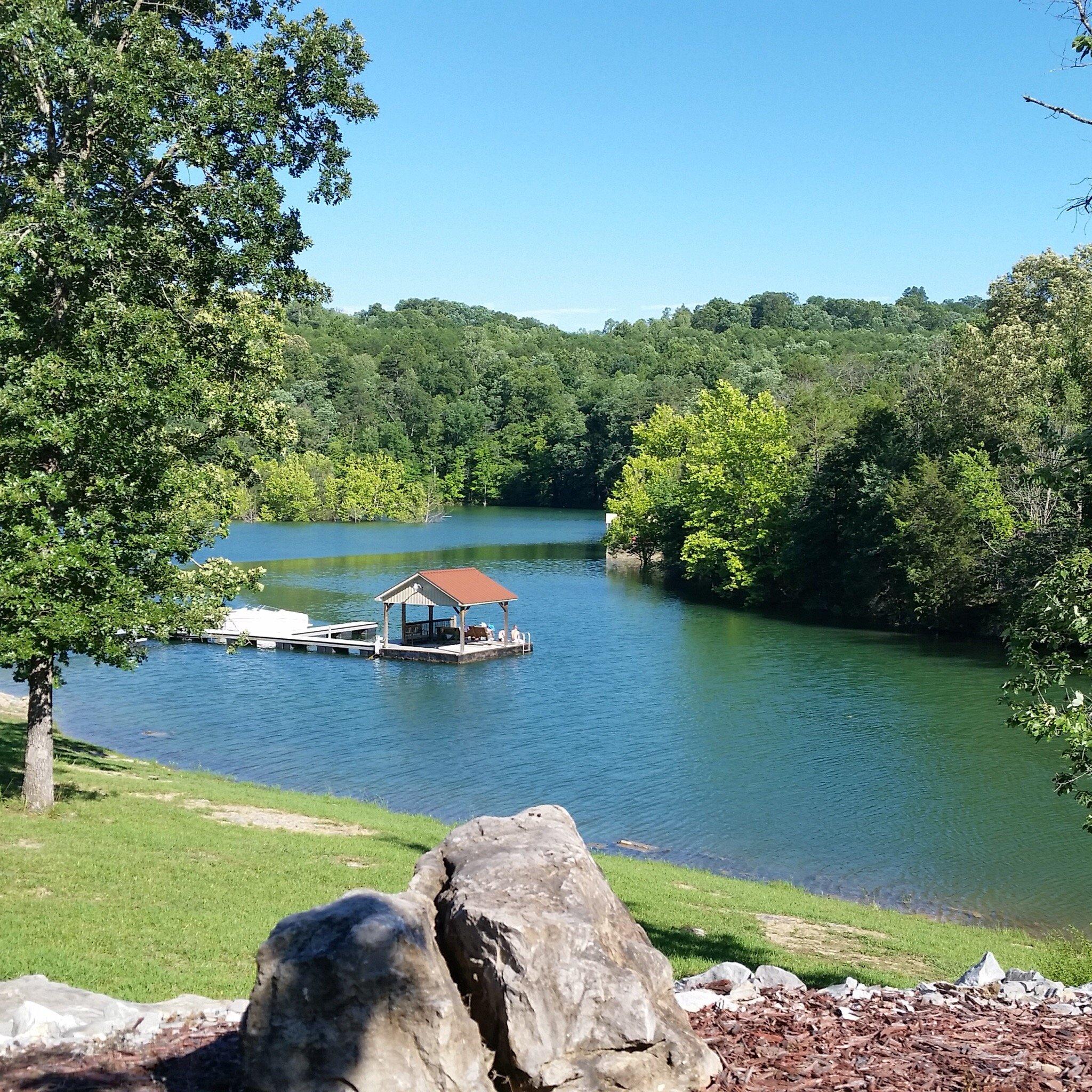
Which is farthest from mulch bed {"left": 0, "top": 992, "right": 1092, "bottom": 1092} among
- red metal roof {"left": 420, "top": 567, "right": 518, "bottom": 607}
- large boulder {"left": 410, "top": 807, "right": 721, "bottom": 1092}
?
red metal roof {"left": 420, "top": 567, "right": 518, "bottom": 607}

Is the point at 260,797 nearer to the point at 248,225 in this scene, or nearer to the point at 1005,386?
the point at 248,225

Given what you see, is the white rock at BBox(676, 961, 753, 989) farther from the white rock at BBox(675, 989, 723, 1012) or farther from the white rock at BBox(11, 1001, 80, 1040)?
the white rock at BBox(11, 1001, 80, 1040)

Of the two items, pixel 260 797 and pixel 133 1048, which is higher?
pixel 133 1048

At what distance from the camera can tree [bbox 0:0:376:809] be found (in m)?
13.8

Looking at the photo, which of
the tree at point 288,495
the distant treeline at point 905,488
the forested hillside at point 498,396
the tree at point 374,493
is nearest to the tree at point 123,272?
the distant treeline at point 905,488

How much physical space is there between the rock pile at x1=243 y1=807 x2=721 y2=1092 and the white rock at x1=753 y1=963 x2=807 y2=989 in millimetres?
2070

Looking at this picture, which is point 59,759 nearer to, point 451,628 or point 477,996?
point 477,996

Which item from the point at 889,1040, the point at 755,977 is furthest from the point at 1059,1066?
the point at 755,977

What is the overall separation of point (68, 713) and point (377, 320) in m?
163

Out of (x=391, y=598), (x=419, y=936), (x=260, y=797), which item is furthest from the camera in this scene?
(x=391, y=598)

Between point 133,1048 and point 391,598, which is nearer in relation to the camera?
point 133,1048

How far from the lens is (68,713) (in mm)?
31141

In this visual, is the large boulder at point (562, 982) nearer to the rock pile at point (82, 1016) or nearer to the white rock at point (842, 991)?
the rock pile at point (82, 1016)

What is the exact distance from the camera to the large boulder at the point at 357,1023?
529 cm
